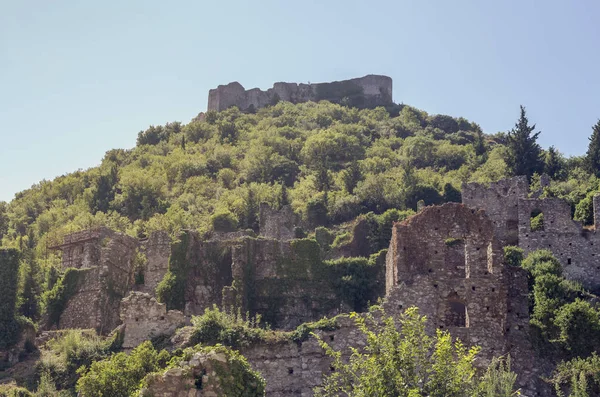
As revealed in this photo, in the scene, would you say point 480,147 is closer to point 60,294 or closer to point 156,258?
point 156,258

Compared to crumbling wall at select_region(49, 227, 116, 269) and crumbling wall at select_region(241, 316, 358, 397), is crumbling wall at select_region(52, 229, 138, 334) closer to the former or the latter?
crumbling wall at select_region(49, 227, 116, 269)

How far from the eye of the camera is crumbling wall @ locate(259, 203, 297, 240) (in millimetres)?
63875

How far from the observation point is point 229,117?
11462 cm

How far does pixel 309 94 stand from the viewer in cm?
12631

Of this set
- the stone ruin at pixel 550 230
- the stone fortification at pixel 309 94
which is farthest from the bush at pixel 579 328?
the stone fortification at pixel 309 94

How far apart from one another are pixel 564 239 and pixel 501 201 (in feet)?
17.7

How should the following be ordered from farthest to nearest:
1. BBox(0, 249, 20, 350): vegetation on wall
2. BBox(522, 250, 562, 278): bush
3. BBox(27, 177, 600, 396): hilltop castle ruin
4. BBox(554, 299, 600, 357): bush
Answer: BBox(0, 249, 20, 350): vegetation on wall
BBox(522, 250, 562, 278): bush
BBox(27, 177, 600, 396): hilltop castle ruin
BBox(554, 299, 600, 357): bush

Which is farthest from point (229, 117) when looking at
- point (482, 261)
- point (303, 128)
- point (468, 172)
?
point (482, 261)

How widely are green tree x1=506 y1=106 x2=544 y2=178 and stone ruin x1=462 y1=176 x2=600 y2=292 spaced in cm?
979

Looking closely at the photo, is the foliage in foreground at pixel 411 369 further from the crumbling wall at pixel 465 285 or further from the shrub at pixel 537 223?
the shrub at pixel 537 223

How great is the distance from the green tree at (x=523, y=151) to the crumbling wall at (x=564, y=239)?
43.5 feet

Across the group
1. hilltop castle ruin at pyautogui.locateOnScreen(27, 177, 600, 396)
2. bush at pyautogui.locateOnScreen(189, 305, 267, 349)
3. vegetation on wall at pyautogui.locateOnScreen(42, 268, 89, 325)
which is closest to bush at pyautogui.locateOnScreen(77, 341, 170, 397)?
bush at pyautogui.locateOnScreen(189, 305, 267, 349)

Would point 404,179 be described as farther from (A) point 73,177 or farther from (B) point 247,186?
(A) point 73,177

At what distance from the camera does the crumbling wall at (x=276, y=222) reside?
63.9m
